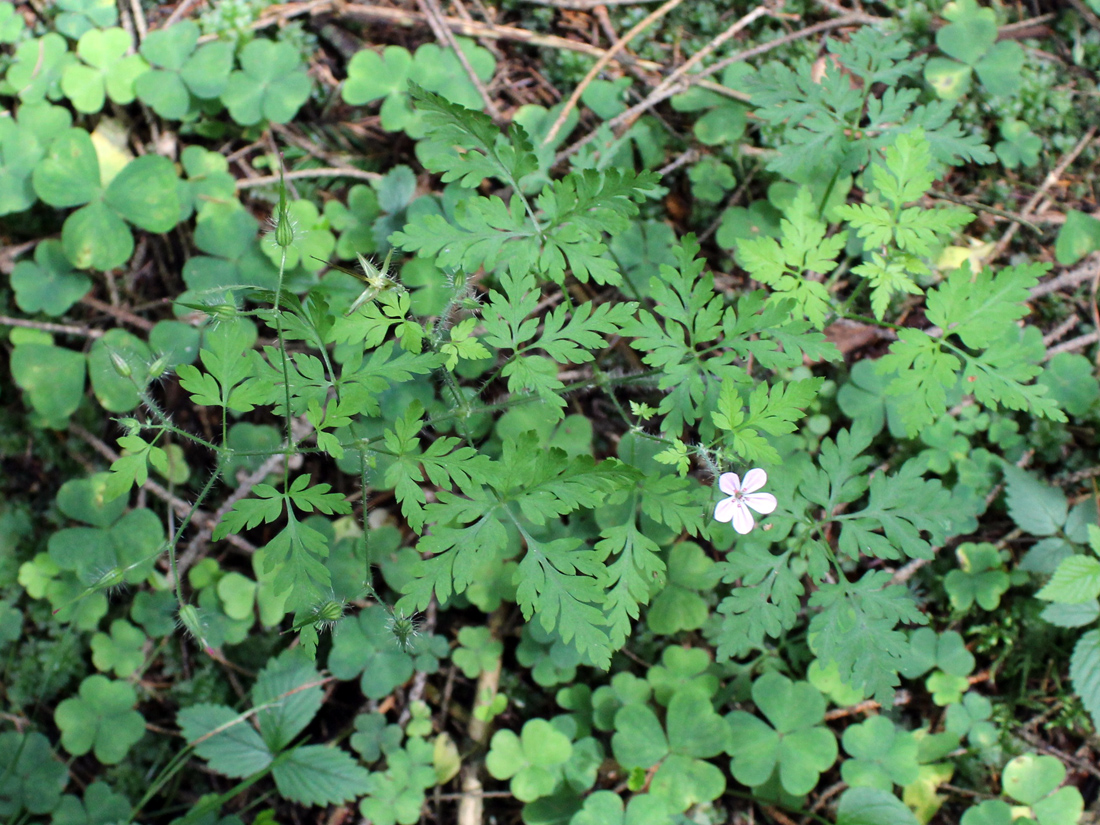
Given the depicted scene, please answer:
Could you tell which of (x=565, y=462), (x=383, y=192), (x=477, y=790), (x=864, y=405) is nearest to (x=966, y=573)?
(x=864, y=405)

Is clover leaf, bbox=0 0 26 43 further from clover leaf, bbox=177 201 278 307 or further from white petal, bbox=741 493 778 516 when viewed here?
white petal, bbox=741 493 778 516

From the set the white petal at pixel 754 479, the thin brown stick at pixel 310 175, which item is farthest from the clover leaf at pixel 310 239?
the white petal at pixel 754 479

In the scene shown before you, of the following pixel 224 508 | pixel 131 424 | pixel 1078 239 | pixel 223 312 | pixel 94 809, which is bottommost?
pixel 94 809

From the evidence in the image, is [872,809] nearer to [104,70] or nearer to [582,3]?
[582,3]

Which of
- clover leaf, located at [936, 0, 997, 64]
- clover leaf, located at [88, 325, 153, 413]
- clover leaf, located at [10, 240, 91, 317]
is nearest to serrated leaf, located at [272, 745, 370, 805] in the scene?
clover leaf, located at [88, 325, 153, 413]

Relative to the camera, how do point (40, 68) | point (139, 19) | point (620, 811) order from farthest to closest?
point (139, 19)
point (40, 68)
point (620, 811)

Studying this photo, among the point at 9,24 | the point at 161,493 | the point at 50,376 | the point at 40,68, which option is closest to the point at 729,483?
the point at 161,493

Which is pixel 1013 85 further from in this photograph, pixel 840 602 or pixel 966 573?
pixel 840 602
